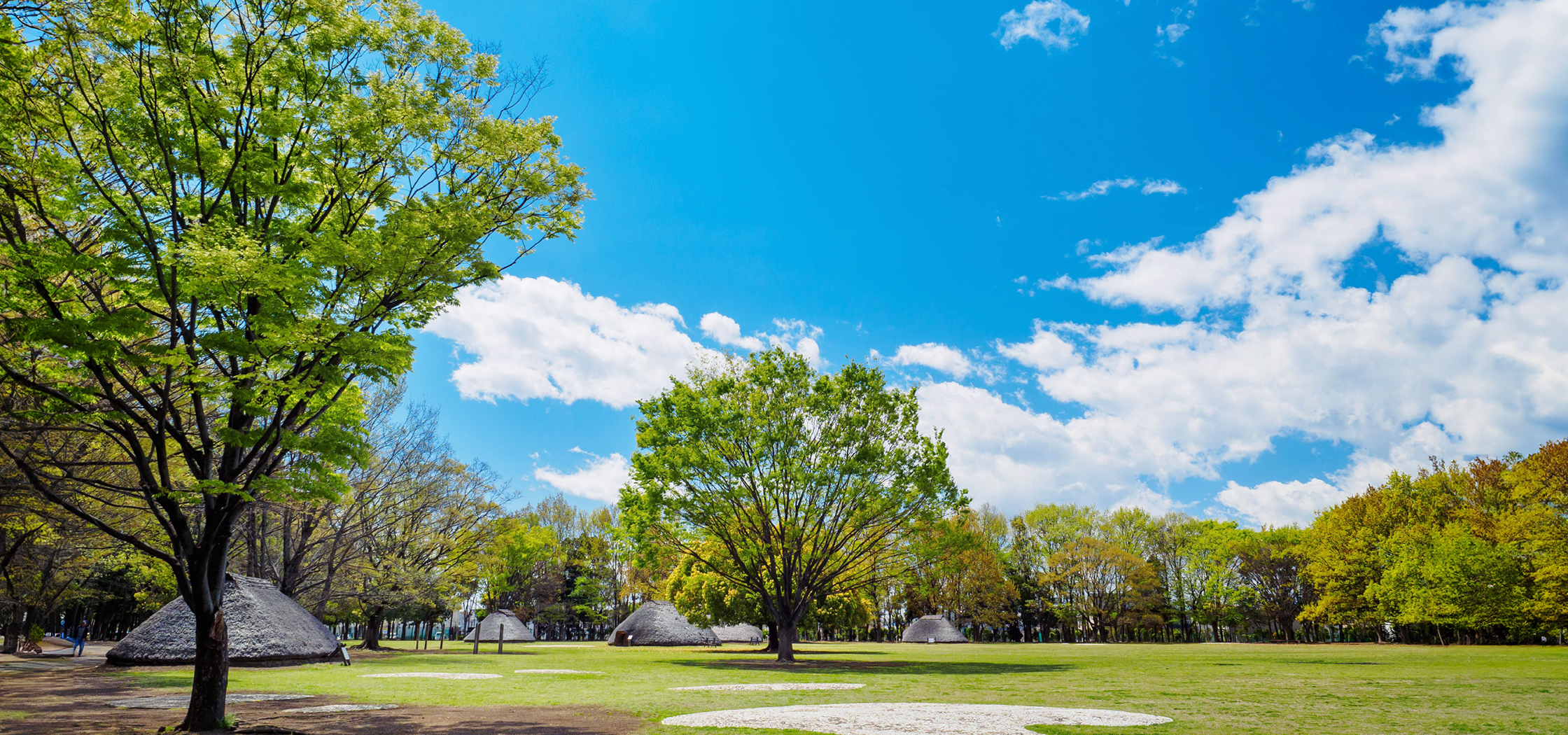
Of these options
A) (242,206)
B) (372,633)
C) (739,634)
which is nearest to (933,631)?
(739,634)

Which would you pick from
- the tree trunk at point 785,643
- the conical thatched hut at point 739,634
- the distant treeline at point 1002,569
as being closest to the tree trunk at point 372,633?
the distant treeline at point 1002,569

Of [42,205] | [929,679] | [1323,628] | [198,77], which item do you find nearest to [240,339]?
[198,77]

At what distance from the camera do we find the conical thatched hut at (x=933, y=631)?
71938mm

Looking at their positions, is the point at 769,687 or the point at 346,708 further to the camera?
the point at 769,687

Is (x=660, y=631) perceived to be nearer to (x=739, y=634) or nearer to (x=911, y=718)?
(x=739, y=634)

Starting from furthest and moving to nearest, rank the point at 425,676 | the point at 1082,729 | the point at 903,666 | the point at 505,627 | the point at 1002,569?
the point at 1002,569 < the point at 505,627 < the point at 903,666 < the point at 425,676 < the point at 1082,729

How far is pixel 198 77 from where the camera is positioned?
9.67 m

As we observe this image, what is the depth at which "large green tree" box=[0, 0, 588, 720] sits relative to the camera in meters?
9.44

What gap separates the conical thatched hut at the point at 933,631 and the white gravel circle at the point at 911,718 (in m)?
62.9

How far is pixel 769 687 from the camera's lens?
58.0ft

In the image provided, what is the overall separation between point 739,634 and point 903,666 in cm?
3816

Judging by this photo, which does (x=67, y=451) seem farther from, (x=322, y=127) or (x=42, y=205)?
(x=322, y=127)

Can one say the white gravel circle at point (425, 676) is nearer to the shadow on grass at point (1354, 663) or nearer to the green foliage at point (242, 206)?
the green foliage at point (242, 206)

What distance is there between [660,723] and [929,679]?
11078mm
